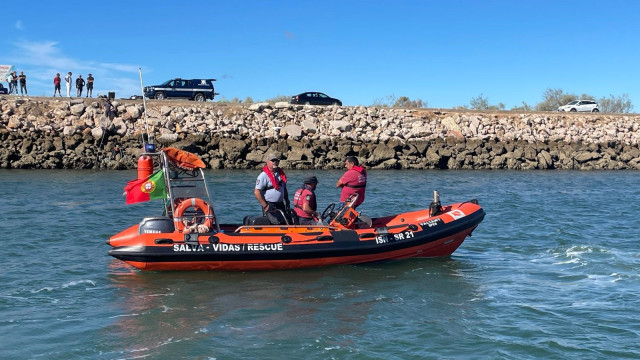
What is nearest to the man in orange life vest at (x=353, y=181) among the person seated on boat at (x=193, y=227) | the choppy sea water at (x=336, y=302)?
the choppy sea water at (x=336, y=302)

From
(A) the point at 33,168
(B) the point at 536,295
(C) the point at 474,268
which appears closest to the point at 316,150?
(A) the point at 33,168

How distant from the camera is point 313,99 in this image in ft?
118

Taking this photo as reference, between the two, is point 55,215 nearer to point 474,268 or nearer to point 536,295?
point 474,268

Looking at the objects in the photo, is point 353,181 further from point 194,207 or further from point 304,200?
point 194,207

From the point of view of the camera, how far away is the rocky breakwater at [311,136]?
27859mm

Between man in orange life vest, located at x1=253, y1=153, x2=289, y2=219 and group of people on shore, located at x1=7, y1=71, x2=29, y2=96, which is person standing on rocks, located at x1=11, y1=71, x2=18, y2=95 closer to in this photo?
group of people on shore, located at x1=7, y1=71, x2=29, y2=96

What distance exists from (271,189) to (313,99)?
83.3ft

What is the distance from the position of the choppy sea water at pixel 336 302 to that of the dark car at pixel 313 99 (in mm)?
20255

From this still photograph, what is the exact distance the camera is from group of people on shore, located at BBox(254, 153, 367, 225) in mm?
10805

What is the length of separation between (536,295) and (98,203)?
1246 cm

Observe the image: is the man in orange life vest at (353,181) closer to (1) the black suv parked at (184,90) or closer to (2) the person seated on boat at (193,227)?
(2) the person seated on boat at (193,227)

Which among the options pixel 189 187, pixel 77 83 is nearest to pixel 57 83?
pixel 77 83

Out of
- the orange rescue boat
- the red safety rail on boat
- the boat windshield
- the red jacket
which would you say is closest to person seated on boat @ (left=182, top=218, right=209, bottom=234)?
the orange rescue boat

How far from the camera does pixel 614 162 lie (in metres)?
34.8
